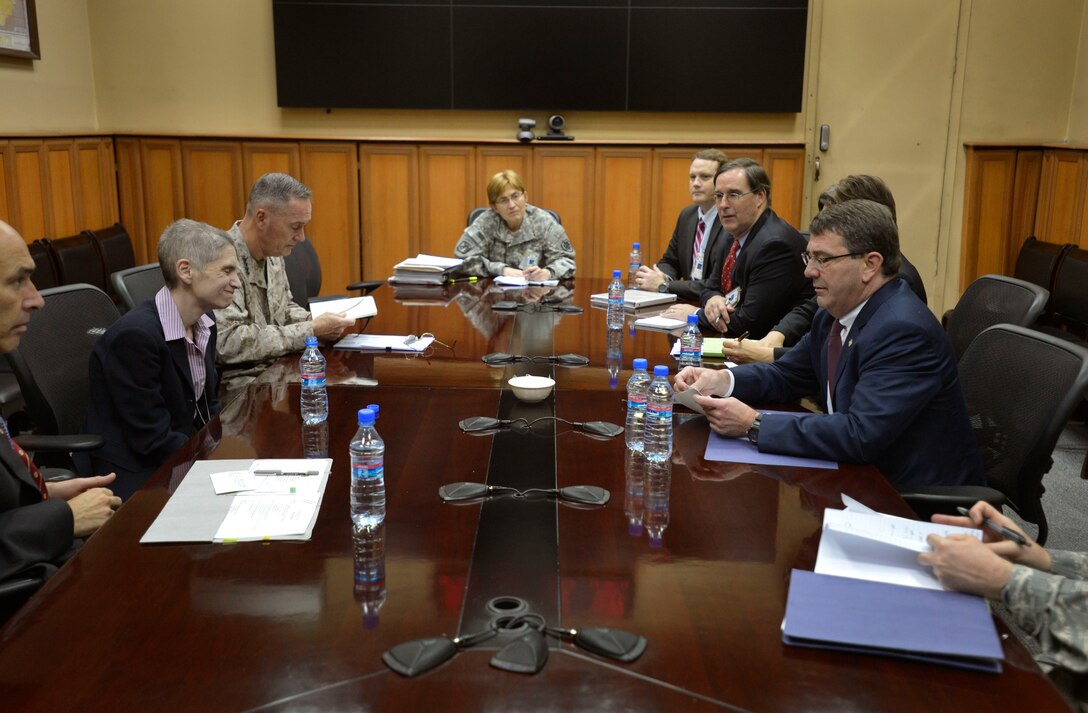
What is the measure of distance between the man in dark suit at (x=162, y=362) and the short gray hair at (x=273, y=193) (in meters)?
0.62

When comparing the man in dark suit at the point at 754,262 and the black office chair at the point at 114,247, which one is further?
the black office chair at the point at 114,247

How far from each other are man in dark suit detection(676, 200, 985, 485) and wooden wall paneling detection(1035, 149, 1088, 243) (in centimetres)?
474

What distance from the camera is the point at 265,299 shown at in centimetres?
373

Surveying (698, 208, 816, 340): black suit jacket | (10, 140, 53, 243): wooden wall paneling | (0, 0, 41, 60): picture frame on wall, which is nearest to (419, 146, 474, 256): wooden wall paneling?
(10, 140, 53, 243): wooden wall paneling

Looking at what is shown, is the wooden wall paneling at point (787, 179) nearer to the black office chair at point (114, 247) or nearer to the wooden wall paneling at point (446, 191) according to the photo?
the wooden wall paneling at point (446, 191)

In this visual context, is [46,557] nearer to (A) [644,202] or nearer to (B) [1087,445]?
(B) [1087,445]

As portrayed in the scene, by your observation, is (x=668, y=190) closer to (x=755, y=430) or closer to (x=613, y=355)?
(x=613, y=355)

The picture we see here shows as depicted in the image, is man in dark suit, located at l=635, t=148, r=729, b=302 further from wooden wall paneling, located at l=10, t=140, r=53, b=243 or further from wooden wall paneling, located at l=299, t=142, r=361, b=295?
wooden wall paneling, located at l=10, t=140, r=53, b=243

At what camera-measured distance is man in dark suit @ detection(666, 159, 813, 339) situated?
409 cm

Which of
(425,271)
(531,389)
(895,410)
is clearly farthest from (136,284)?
(895,410)

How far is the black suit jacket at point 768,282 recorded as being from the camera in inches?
161

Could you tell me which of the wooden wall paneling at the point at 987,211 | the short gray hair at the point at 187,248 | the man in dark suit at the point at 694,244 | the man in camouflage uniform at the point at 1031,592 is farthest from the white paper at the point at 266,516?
the wooden wall paneling at the point at 987,211

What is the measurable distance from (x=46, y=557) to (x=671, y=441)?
1.43 m

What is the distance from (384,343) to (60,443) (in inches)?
49.8
